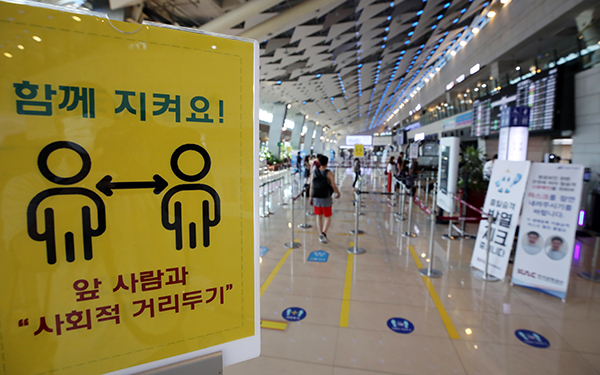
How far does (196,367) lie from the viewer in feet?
3.37

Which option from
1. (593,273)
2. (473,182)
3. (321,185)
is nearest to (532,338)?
(593,273)

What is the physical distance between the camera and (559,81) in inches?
352

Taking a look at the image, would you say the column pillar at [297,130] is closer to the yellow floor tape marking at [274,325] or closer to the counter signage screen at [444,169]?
the counter signage screen at [444,169]

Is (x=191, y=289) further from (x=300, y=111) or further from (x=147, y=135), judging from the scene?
(x=300, y=111)

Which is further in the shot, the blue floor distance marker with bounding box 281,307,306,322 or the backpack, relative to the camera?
the backpack

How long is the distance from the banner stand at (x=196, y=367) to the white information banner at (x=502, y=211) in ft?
15.5

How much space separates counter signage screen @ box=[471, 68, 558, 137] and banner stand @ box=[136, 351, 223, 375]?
11.6m

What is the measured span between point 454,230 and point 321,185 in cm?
377

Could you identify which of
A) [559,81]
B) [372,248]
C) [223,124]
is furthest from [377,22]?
[223,124]

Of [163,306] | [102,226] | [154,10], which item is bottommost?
[163,306]

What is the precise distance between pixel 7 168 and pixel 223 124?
0.58 m

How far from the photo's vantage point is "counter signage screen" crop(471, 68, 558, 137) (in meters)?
9.29

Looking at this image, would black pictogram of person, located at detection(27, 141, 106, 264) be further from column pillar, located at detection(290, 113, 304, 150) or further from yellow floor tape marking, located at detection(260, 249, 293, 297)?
column pillar, located at detection(290, 113, 304, 150)

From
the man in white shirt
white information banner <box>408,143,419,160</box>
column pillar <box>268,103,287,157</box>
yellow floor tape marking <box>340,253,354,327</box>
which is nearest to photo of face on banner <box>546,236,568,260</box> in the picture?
yellow floor tape marking <box>340,253,354,327</box>
